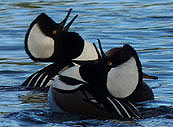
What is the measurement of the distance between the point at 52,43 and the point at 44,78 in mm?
533

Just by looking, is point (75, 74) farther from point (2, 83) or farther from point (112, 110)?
point (2, 83)

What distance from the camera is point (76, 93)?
811cm

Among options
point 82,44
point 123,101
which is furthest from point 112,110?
point 82,44

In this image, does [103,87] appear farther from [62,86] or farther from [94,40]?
[94,40]

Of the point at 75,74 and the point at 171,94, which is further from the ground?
the point at 75,74

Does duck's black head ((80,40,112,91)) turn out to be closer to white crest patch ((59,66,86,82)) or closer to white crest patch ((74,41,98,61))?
white crest patch ((59,66,86,82))

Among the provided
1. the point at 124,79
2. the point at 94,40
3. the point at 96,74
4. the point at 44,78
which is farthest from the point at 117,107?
the point at 94,40

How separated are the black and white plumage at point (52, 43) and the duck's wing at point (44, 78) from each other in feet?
0.56

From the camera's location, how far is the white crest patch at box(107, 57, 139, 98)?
8.02 metres

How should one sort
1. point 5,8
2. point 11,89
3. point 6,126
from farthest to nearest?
point 5,8 < point 11,89 < point 6,126

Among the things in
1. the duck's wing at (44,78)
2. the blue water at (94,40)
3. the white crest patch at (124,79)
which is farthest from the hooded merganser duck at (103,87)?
the duck's wing at (44,78)

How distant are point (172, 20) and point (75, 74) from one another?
32.9ft

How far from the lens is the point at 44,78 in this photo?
34.4ft

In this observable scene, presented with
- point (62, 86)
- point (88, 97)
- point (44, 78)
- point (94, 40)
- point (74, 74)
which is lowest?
point (94, 40)
